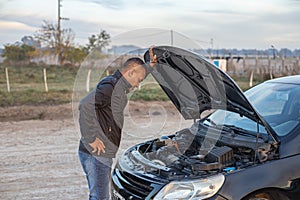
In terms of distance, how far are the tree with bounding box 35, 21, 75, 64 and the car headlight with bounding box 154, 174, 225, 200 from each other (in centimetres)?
1913

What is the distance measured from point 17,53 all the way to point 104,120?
71.6ft

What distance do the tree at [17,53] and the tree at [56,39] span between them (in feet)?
Answer: 4.10

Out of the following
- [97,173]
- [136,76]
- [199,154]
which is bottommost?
[97,173]

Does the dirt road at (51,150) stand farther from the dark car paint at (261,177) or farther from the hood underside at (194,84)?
the dark car paint at (261,177)

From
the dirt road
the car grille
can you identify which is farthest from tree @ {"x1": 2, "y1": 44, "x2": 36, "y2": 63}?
the car grille

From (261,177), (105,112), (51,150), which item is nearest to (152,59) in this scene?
(105,112)

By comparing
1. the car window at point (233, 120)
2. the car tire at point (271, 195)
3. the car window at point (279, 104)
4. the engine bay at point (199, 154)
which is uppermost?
the car window at point (279, 104)

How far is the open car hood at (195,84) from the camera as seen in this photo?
3.43 meters

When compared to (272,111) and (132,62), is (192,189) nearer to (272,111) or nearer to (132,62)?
(132,62)

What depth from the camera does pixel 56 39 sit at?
24375 mm

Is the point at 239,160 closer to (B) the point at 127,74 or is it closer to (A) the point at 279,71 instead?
(B) the point at 127,74

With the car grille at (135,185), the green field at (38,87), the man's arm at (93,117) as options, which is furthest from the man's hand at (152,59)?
the green field at (38,87)

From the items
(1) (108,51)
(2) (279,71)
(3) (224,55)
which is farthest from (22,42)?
(1) (108,51)

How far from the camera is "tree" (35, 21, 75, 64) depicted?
2236cm
